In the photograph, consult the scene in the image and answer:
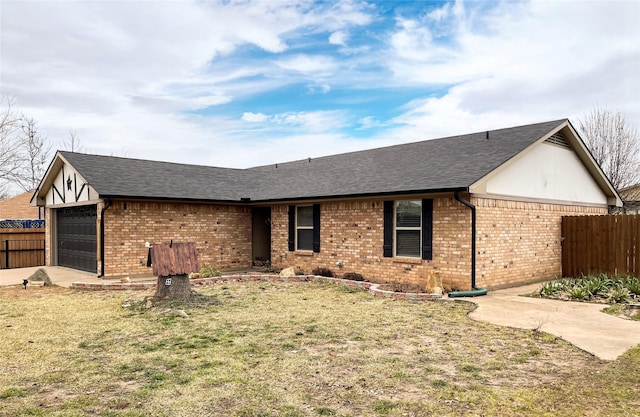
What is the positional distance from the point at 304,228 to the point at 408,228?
14.9 feet

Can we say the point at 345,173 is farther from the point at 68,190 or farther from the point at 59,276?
the point at 59,276

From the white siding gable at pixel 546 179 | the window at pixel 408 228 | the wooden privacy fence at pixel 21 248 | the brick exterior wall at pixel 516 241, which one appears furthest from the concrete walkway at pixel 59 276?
the white siding gable at pixel 546 179

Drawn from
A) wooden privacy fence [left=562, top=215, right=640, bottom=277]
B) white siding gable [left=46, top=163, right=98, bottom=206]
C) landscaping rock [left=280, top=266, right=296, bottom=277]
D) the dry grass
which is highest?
white siding gable [left=46, top=163, right=98, bottom=206]

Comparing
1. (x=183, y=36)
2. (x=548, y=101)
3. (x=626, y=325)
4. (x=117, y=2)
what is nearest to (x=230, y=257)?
(x=183, y=36)

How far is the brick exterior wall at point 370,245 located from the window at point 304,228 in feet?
0.75

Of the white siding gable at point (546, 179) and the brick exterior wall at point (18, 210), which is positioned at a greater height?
the white siding gable at point (546, 179)

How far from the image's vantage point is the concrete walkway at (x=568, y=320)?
6.91 m

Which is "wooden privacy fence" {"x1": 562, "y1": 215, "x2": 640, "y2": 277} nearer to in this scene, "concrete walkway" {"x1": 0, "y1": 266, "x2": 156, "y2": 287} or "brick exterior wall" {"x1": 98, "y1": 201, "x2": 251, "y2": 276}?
"brick exterior wall" {"x1": 98, "y1": 201, "x2": 251, "y2": 276}

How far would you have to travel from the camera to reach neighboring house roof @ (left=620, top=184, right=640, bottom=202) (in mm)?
29078

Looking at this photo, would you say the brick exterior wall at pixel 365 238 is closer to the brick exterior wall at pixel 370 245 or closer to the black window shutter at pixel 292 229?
the brick exterior wall at pixel 370 245

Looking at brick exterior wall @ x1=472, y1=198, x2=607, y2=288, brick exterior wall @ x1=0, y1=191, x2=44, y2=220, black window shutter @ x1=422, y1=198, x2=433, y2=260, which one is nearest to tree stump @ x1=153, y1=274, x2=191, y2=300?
black window shutter @ x1=422, y1=198, x2=433, y2=260

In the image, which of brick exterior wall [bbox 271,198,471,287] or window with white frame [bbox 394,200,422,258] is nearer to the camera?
brick exterior wall [bbox 271,198,471,287]

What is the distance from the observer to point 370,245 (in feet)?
46.2

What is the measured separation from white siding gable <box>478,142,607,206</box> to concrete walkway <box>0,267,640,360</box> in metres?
2.82
